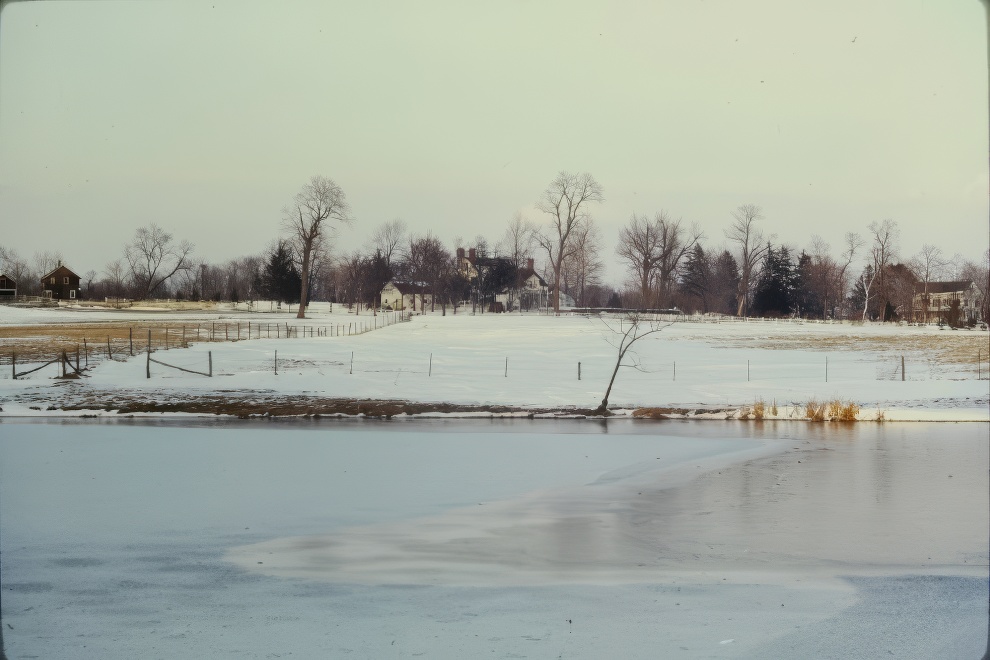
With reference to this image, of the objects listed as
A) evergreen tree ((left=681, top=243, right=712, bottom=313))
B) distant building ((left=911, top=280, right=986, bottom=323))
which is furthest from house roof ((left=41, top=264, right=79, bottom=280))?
evergreen tree ((left=681, top=243, right=712, bottom=313))

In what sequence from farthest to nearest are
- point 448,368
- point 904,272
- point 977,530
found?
point 904,272 < point 448,368 < point 977,530

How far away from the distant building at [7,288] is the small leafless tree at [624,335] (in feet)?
45.0

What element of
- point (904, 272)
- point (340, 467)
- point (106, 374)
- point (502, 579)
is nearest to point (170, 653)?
point (502, 579)

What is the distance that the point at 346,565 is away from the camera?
26.1ft

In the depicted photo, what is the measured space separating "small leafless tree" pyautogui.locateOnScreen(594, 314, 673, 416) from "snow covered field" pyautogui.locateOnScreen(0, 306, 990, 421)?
56 centimetres

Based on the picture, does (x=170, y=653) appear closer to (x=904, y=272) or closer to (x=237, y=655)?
(x=237, y=655)

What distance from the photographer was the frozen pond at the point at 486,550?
6180mm

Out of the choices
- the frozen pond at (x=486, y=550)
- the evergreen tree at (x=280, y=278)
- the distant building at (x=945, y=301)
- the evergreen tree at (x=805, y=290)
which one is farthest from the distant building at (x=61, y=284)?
the evergreen tree at (x=805, y=290)

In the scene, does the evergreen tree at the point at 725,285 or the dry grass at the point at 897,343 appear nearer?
the dry grass at the point at 897,343

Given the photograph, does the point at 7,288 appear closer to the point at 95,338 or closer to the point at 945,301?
the point at 95,338

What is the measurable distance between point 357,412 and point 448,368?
329 inches

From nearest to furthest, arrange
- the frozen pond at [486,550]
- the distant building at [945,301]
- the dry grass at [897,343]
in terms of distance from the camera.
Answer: the frozen pond at [486,550]
the dry grass at [897,343]
the distant building at [945,301]

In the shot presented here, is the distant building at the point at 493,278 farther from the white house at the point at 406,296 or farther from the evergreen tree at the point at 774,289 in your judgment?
the evergreen tree at the point at 774,289

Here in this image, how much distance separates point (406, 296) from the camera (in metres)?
72.3
